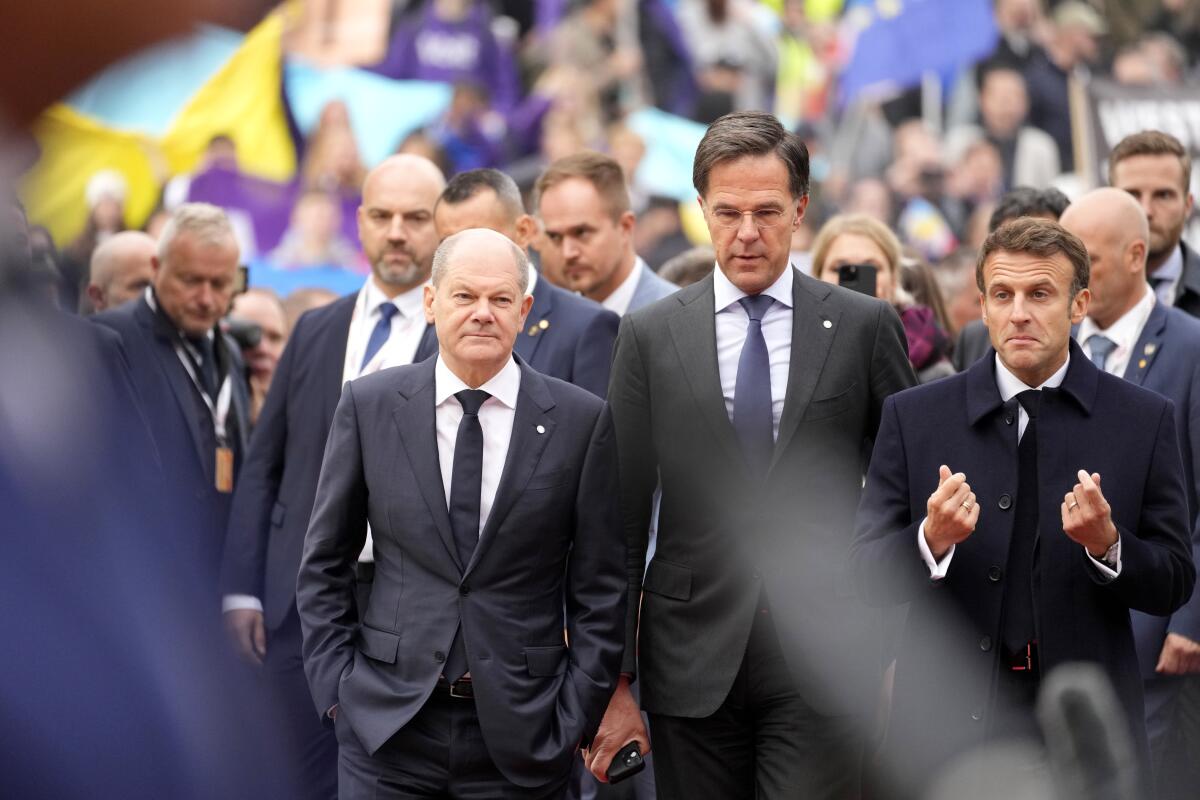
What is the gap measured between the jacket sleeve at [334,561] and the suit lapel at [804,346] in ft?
3.83

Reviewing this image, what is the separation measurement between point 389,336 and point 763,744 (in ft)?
7.46

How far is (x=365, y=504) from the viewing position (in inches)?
183

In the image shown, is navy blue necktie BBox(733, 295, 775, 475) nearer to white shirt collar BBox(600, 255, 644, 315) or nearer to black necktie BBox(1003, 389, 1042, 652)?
black necktie BBox(1003, 389, 1042, 652)

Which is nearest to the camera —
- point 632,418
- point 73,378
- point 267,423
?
point 73,378

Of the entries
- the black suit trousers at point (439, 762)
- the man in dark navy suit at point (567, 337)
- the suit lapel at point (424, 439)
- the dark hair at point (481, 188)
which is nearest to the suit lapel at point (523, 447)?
the suit lapel at point (424, 439)

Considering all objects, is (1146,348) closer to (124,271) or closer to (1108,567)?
(1108,567)

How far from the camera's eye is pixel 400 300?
623 centimetres

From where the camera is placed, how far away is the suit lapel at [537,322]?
5.82 metres

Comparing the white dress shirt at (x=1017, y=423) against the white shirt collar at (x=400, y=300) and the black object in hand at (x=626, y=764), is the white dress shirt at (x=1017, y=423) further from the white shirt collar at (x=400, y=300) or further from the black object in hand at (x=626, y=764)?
the white shirt collar at (x=400, y=300)

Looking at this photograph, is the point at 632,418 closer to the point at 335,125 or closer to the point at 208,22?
the point at 208,22

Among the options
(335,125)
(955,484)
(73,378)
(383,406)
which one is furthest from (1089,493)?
(335,125)

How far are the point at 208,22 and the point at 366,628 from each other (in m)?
3.44

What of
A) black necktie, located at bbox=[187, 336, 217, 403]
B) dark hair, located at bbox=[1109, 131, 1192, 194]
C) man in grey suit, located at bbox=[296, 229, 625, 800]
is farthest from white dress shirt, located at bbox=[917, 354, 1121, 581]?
black necktie, located at bbox=[187, 336, 217, 403]

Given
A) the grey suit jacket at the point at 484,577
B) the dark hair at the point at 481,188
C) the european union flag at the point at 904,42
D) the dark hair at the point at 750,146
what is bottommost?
the grey suit jacket at the point at 484,577
